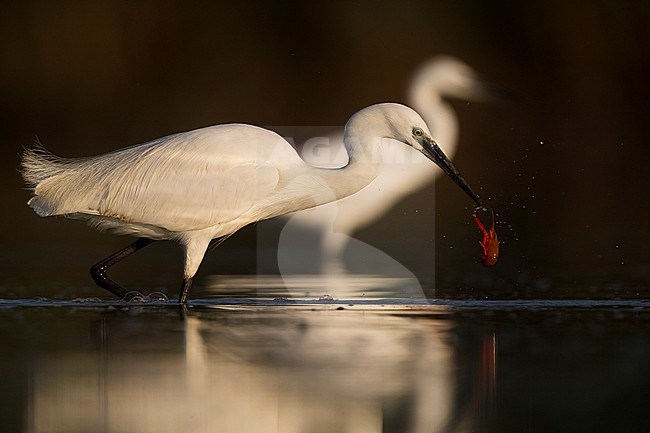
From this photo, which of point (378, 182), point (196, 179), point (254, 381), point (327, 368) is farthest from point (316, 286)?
point (254, 381)

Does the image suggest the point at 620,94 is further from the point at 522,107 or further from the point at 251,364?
the point at 251,364

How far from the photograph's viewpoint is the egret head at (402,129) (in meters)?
7.16

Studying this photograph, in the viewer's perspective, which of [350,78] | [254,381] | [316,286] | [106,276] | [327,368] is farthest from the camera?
[350,78]

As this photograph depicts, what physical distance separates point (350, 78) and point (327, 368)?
8.60 metres

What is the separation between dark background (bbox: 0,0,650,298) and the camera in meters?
12.5

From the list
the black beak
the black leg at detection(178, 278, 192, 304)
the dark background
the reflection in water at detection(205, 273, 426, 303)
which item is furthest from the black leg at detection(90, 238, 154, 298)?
the dark background

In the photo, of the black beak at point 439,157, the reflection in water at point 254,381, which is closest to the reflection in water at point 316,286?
the black beak at point 439,157

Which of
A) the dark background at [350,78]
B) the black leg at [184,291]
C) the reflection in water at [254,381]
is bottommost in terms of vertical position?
the reflection in water at [254,381]

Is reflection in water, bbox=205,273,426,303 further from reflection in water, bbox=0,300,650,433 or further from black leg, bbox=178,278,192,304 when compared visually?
reflection in water, bbox=0,300,650,433

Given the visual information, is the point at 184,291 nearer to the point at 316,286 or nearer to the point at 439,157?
the point at 316,286

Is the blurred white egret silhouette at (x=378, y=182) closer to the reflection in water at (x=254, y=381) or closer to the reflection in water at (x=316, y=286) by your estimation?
the reflection in water at (x=316, y=286)

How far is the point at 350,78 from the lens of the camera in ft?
43.5

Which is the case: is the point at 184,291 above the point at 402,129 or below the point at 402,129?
below

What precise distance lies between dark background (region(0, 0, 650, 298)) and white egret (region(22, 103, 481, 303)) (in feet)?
12.7
